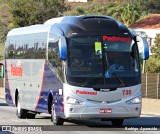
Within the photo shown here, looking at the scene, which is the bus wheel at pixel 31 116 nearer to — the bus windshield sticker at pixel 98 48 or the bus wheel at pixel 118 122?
the bus wheel at pixel 118 122

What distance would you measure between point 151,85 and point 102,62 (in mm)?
18139

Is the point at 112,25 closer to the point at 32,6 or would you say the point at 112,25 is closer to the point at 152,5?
the point at 32,6

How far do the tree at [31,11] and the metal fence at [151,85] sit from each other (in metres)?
51.1

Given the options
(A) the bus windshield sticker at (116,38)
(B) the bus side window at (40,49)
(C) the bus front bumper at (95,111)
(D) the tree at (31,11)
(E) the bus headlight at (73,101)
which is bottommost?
(D) the tree at (31,11)

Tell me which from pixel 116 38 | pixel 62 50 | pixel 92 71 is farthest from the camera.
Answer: pixel 116 38

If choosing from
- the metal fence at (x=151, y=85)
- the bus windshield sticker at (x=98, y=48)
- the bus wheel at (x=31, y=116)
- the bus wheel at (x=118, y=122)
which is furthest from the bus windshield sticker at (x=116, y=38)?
the metal fence at (x=151, y=85)

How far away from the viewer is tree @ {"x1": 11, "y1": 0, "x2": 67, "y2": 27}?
88125mm

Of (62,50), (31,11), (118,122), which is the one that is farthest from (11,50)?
(31,11)

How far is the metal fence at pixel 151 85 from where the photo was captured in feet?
119

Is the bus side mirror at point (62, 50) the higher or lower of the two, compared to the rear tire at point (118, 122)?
→ higher

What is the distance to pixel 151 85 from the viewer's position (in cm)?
3694

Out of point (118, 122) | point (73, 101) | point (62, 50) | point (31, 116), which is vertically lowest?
point (31, 116)

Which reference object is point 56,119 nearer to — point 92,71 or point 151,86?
point 92,71

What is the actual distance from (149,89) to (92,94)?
18.6 metres
